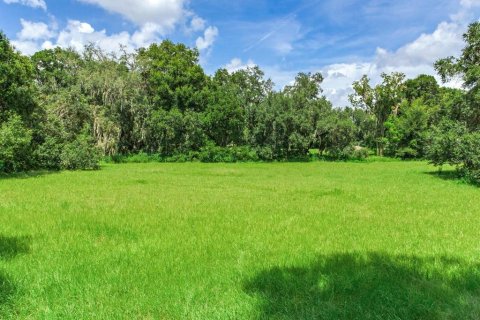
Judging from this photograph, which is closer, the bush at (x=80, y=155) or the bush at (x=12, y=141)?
the bush at (x=12, y=141)

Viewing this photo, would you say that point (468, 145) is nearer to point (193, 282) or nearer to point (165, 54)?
point (193, 282)

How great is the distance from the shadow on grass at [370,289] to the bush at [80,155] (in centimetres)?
2318

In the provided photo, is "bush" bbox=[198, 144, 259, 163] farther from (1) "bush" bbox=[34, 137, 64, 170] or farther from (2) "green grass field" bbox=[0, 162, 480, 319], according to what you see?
(2) "green grass field" bbox=[0, 162, 480, 319]

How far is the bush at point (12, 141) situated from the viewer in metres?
19.0

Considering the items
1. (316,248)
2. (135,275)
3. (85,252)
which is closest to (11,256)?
(85,252)

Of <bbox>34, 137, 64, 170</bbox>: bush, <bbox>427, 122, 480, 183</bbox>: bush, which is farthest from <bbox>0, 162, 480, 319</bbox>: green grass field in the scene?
<bbox>34, 137, 64, 170</bbox>: bush

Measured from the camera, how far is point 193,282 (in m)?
5.47

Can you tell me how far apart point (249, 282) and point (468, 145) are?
18905 mm

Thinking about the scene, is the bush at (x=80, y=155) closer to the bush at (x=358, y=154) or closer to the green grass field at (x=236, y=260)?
the green grass field at (x=236, y=260)

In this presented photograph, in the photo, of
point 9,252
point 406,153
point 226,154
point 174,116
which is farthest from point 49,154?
point 406,153

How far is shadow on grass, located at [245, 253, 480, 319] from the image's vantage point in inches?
181

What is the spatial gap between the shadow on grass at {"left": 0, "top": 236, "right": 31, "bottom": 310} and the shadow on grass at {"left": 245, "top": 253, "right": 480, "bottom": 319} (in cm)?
331

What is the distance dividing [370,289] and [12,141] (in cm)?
1999

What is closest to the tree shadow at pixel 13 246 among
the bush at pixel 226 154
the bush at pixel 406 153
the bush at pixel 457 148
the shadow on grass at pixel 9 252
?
the shadow on grass at pixel 9 252
